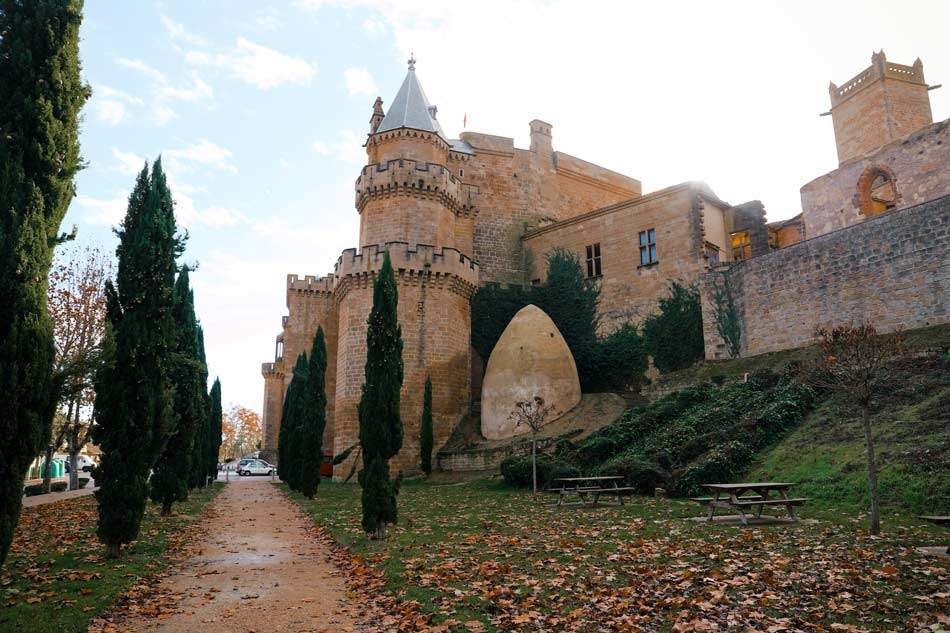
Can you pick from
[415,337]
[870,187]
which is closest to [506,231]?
[415,337]

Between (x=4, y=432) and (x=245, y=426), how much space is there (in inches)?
4284

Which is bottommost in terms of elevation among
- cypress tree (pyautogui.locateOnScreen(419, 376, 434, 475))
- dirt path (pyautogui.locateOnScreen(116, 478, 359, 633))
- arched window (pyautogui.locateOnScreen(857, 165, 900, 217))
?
dirt path (pyautogui.locateOnScreen(116, 478, 359, 633))

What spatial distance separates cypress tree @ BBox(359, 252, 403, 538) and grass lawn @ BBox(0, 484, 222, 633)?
3.81 m

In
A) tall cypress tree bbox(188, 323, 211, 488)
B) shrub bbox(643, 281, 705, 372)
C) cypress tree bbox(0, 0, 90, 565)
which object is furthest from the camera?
shrub bbox(643, 281, 705, 372)

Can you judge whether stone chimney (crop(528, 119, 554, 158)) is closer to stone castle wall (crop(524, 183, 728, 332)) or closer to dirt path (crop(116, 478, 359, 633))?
stone castle wall (crop(524, 183, 728, 332))

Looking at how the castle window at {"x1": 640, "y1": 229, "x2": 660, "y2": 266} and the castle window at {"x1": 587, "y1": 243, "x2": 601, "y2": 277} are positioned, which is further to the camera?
the castle window at {"x1": 587, "y1": 243, "x2": 601, "y2": 277}

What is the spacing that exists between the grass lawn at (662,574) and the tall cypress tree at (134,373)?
402cm

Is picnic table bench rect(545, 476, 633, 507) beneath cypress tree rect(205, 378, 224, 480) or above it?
beneath

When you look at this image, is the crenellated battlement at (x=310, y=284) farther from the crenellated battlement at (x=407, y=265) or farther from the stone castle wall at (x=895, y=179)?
the stone castle wall at (x=895, y=179)

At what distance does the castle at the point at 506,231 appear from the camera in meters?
27.8

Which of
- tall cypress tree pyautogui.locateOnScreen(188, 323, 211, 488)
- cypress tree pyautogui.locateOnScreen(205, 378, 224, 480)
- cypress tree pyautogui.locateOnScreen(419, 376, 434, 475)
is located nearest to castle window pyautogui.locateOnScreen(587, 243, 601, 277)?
cypress tree pyautogui.locateOnScreen(419, 376, 434, 475)

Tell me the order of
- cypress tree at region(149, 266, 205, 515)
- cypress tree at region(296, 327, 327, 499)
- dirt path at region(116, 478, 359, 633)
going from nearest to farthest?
dirt path at region(116, 478, 359, 633), cypress tree at region(149, 266, 205, 515), cypress tree at region(296, 327, 327, 499)

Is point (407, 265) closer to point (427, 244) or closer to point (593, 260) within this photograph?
point (427, 244)

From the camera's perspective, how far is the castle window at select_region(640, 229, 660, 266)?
32.1 metres
